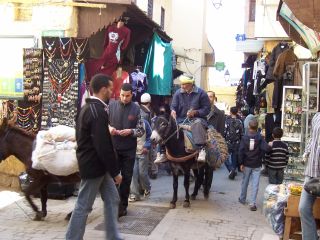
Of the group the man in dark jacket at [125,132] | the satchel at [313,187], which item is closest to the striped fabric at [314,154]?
the satchel at [313,187]

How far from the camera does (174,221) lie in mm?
7449

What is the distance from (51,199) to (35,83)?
2284 millimetres

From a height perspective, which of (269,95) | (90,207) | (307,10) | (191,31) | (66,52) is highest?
(191,31)

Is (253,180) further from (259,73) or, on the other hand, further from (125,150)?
(259,73)

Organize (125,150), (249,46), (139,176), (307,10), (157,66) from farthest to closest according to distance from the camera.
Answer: (249,46) → (157,66) → (139,176) → (125,150) → (307,10)

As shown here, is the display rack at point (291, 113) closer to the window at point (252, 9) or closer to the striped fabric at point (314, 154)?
the striped fabric at point (314, 154)

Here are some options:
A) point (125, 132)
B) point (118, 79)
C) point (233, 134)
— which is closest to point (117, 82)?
point (118, 79)

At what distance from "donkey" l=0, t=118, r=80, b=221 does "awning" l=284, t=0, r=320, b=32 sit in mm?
3917

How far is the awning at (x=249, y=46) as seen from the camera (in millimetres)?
19983

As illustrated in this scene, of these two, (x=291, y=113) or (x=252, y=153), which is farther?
(x=291, y=113)

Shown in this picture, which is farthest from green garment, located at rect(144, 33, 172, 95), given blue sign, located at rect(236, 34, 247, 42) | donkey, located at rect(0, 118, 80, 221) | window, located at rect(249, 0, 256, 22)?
window, located at rect(249, 0, 256, 22)

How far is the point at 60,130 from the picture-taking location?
7078 mm

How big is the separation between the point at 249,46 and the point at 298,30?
10703 mm

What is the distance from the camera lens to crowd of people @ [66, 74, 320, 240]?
5281 millimetres
